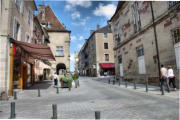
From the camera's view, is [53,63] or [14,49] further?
[53,63]

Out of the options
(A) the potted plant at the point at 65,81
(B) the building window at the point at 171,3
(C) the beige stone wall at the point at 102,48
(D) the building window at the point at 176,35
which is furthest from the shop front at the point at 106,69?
(B) the building window at the point at 171,3

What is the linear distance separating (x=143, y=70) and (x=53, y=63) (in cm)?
1556

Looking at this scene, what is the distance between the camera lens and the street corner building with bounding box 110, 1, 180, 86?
872cm

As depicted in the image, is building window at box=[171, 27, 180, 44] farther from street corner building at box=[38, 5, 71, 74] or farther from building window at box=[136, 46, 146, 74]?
street corner building at box=[38, 5, 71, 74]

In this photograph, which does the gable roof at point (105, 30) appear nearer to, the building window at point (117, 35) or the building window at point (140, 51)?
the building window at point (117, 35)

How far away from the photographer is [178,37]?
8352 mm

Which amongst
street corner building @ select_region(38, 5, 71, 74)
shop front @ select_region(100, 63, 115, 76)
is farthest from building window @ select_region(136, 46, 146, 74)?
shop front @ select_region(100, 63, 115, 76)

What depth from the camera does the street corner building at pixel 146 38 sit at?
8.72 m

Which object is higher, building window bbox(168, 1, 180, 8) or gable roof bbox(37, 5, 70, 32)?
gable roof bbox(37, 5, 70, 32)

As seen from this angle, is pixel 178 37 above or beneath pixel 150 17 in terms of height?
beneath

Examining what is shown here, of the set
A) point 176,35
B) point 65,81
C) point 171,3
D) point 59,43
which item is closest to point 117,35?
point 171,3

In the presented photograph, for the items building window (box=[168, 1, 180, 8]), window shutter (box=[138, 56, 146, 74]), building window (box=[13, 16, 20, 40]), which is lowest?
window shutter (box=[138, 56, 146, 74])

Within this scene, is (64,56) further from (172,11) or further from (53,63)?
(172,11)

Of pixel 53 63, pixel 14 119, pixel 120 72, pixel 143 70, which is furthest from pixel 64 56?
pixel 14 119
